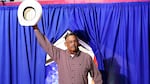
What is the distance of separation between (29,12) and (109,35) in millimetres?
932

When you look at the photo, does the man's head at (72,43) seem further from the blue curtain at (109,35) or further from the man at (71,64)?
the blue curtain at (109,35)

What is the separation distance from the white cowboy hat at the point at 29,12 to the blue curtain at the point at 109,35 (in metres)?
0.64

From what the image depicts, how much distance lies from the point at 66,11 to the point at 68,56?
838 mm

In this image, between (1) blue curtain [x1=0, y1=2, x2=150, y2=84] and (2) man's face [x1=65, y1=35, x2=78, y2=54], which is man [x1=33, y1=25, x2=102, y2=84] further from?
(1) blue curtain [x1=0, y1=2, x2=150, y2=84]

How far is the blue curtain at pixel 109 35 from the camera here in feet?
10.4

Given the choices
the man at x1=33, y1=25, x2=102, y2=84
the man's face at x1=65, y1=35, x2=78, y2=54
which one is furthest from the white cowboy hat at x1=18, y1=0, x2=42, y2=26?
the man's face at x1=65, y1=35, x2=78, y2=54

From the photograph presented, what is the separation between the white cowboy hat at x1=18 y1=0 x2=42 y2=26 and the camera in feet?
8.46

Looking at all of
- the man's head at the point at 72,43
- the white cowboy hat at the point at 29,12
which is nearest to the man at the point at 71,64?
the man's head at the point at 72,43

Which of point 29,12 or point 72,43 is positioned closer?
point 72,43

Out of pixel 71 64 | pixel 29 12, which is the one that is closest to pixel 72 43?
pixel 71 64

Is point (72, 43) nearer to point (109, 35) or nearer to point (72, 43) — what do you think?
point (72, 43)

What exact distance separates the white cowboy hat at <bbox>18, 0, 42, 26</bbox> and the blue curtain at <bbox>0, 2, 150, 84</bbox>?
64 centimetres

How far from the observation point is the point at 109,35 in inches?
127

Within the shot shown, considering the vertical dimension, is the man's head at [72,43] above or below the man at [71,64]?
above
